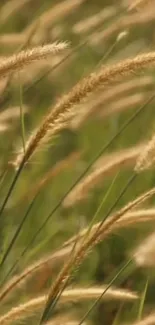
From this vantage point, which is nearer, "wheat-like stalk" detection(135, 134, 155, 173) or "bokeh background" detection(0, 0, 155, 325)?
"wheat-like stalk" detection(135, 134, 155, 173)

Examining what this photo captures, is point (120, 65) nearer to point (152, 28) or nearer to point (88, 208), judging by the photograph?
point (88, 208)

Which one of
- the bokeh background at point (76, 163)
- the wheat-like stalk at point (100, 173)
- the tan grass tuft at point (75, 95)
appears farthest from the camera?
the bokeh background at point (76, 163)

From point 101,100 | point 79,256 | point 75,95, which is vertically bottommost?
point 79,256

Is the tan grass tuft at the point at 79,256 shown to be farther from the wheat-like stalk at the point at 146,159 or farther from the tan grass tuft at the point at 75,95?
the tan grass tuft at the point at 75,95

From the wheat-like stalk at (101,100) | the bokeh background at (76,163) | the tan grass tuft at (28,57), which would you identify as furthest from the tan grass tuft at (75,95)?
the wheat-like stalk at (101,100)

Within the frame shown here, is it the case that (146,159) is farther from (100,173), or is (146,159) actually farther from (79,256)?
(100,173)

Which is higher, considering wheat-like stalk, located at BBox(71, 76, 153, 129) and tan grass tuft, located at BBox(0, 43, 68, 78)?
wheat-like stalk, located at BBox(71, 76, 153, 129)

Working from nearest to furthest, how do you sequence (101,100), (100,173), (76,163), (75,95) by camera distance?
(75,95), (100,173), (101,100), (76,163)

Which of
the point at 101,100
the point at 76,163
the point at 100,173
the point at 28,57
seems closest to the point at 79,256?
the point at 28,57

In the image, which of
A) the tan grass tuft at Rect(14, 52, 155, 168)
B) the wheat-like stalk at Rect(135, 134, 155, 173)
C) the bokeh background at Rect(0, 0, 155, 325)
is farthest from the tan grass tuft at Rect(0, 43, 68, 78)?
the bokeh background at Rect(0, 0, 155, 325)

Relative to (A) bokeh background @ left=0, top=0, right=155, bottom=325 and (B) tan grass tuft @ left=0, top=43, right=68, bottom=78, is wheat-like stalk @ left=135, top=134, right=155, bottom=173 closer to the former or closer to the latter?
(B) tan grass tuft @ left=0, top=43, right=68, bottom=78

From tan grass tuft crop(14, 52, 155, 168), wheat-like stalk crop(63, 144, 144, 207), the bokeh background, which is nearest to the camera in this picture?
tan grass tuft crop(14, 52, 155, 168)

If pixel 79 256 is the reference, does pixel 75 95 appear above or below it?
above

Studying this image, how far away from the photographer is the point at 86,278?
2395 millimetres
